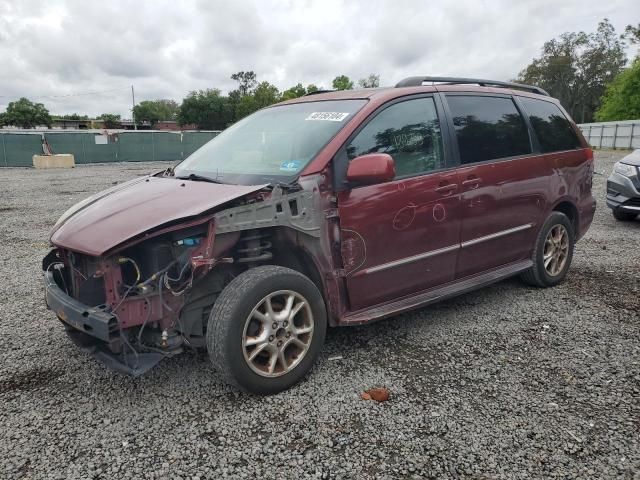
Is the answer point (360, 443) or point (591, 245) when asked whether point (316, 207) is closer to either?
point (360, 443)

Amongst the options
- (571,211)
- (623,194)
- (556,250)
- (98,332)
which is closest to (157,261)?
(98,332)

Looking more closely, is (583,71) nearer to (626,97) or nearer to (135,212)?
(626,97)

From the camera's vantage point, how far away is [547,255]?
191 inches

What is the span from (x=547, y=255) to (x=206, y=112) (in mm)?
72131

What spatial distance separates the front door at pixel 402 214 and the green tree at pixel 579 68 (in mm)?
72137

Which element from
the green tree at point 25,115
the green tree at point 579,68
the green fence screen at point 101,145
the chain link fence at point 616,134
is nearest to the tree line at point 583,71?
the green tree at point 579,68

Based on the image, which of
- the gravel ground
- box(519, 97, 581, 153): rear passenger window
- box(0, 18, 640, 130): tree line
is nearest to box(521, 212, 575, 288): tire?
the gravel ground

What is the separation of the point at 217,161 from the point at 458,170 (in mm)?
1812

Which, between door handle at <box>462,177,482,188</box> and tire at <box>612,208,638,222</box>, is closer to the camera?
door handle at <box>462,177,482,188</box>

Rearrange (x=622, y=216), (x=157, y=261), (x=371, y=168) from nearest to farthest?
(x=157, y=261) < (x=371, y=168) < (x=622, y=216)

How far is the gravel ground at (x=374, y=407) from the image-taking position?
2.42 m

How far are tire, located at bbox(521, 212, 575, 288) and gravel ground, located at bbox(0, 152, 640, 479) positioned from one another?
473mm

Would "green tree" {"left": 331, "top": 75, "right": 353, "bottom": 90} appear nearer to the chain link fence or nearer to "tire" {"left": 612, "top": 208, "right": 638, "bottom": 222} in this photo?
the chain link fence

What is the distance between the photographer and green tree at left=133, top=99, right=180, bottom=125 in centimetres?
10219
